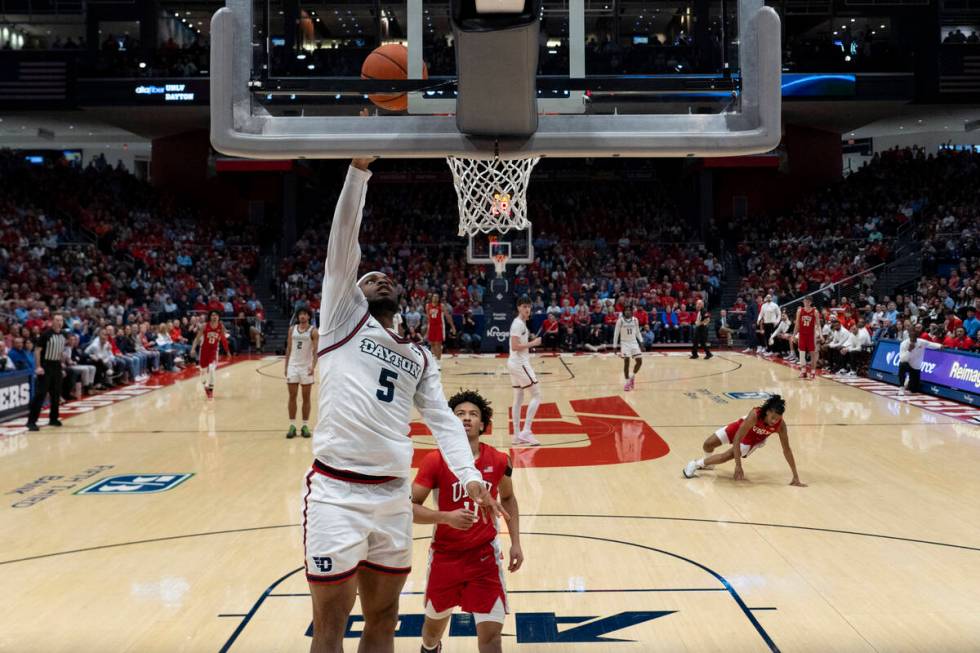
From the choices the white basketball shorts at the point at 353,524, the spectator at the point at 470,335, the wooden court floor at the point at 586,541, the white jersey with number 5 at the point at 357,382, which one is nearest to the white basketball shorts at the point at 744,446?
the wooden court floor at the point at 586,541

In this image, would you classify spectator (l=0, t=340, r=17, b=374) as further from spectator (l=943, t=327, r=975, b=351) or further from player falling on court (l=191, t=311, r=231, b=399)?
spectator (l=943, t=327, r=975, b=351)

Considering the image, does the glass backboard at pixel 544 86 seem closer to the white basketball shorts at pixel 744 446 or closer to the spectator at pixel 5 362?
the white basketball shorts at pixel 744 446

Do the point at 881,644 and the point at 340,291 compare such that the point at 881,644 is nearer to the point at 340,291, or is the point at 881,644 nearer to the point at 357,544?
the point at 357,544

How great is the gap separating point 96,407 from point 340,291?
1278cm

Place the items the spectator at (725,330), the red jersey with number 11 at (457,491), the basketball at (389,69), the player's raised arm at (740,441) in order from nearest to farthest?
the red jersey with number 11 at (457,491) → the basketball at (389,69) → the player's raised arm at (740,441) → the spectator at (725,330)

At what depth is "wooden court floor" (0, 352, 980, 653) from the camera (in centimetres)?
517

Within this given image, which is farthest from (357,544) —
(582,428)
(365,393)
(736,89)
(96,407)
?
(96,407)

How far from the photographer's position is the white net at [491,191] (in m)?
7.21

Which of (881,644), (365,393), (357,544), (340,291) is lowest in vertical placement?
(881,644)

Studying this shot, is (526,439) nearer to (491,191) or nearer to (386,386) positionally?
(491,191)

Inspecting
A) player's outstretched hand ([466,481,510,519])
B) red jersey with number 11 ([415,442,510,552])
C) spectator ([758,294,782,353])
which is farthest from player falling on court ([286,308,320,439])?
spectator ([758,294,782,353])

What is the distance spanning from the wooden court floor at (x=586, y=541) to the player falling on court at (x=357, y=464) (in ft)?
5.47

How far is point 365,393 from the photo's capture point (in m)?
3.50

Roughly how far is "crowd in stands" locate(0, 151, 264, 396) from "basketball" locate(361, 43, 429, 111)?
11.0m
